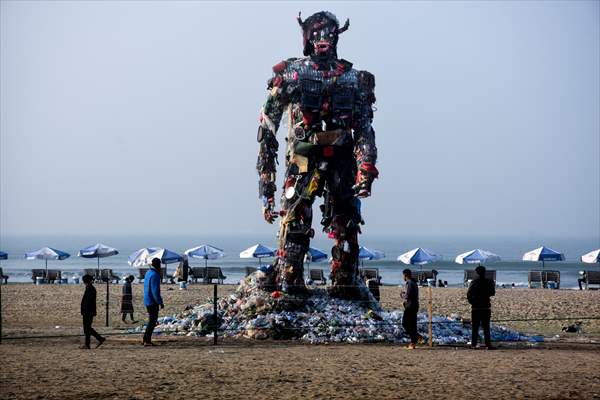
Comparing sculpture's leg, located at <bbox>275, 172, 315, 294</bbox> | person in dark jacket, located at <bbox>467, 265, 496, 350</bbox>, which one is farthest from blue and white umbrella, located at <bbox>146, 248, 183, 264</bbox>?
person in dark jacket, located at <bbox>467, 265, 496, 350</bbox>

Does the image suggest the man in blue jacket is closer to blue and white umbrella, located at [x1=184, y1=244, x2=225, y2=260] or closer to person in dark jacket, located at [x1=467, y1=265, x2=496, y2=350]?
person in dark jacket, located at [x1=467, y1=265, x2=496, y2=350]

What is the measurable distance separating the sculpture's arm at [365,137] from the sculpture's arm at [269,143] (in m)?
1.58

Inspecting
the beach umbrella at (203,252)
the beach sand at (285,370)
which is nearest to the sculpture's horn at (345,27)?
the beach sand at (285,370)

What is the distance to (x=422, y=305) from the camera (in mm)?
27266

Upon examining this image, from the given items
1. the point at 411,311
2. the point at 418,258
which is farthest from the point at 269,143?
the point at 418,258

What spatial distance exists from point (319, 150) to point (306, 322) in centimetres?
344

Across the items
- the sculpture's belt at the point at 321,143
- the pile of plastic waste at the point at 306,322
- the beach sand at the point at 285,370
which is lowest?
the beach sand at the point at 285,370

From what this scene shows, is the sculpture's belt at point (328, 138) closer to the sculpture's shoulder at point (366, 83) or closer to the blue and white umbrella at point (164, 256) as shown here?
the sculpture's shoulder at point (366, 83)

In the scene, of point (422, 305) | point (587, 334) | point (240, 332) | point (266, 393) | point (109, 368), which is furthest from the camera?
point (422, 305)

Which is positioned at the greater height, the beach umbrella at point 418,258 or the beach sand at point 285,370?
the beach umbrella at point 418,258

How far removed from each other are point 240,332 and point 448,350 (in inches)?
163

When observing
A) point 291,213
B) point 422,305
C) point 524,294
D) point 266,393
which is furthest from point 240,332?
point 524,294

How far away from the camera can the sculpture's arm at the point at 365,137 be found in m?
17.1

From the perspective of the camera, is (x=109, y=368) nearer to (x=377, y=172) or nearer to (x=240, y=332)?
(x=240, y=332)
